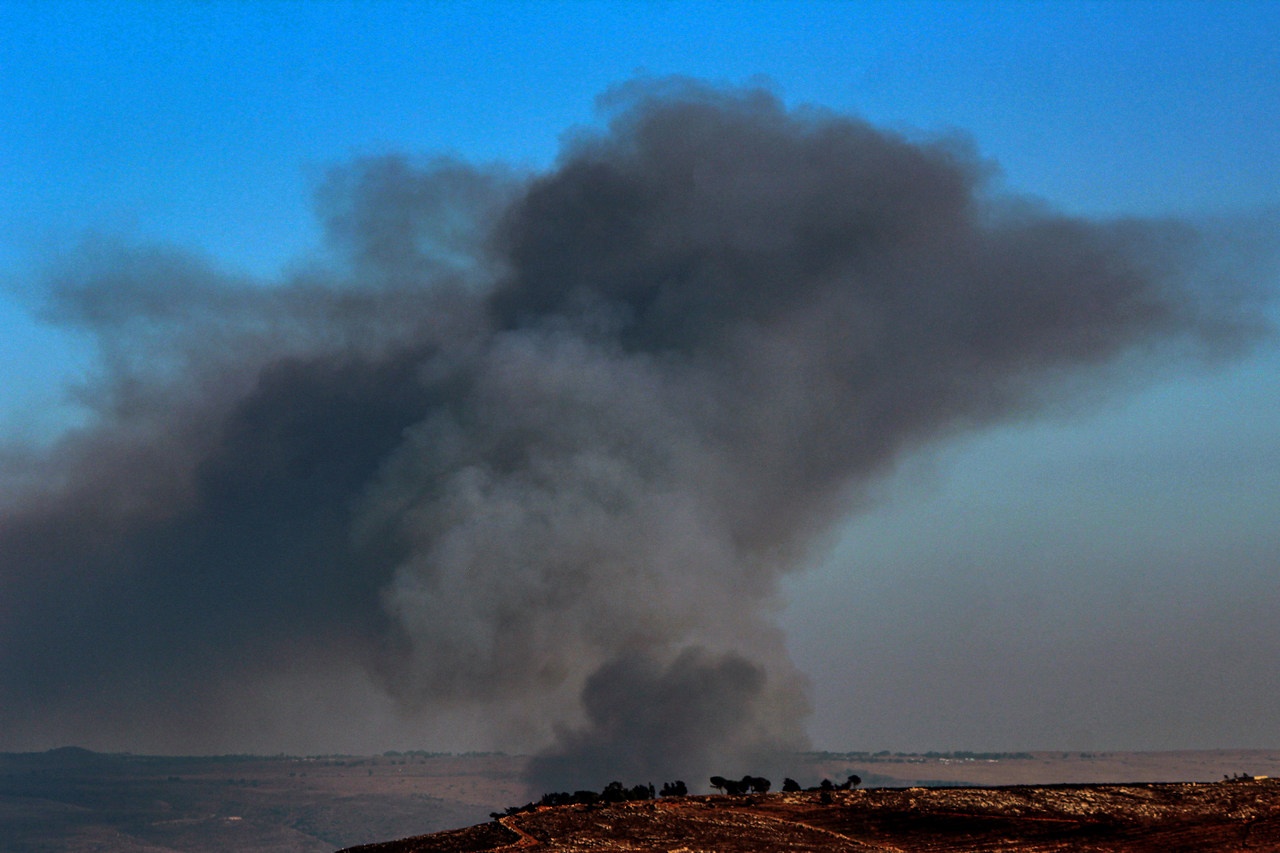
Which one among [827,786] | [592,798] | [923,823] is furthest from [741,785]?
[923,823]

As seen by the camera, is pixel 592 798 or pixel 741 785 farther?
pixel 741 785

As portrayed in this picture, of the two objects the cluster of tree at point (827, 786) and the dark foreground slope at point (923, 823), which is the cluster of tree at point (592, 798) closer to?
the dark foreground slope at point (923, 823)

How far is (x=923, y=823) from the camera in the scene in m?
60.1

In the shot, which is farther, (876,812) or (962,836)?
(876,812)

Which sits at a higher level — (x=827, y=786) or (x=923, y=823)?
(x=827, y=786)

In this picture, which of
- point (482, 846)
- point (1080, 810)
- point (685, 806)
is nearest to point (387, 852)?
point (482, 846)

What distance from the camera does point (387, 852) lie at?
2248 inches

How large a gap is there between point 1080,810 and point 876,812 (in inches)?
381

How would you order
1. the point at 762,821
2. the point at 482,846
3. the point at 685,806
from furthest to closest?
the point at 685,806
the point at 762,821
the point at 482,846

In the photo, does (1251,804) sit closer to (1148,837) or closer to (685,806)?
(1148,837)

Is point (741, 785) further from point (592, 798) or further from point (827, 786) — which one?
point (592, 798)

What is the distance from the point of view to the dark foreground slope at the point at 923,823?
180ft

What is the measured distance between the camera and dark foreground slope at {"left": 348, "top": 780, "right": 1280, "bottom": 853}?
54719 millimetres

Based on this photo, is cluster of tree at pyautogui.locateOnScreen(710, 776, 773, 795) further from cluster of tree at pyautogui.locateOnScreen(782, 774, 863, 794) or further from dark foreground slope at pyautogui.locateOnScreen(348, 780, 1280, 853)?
dark foreground slope at pyautogui.locateOnScreen(348, 780, 1280, 853)
